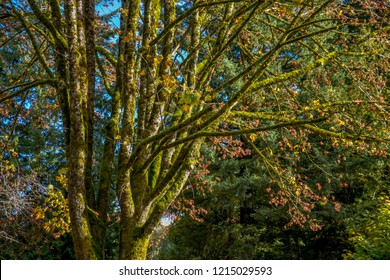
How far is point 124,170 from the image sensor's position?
4.54 metres

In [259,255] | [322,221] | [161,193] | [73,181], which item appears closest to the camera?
[73,181]

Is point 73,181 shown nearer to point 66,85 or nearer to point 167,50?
point 66,85

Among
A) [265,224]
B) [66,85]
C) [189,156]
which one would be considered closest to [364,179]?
[265,224]

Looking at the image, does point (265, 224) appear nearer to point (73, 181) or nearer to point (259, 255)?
point (259, 255)

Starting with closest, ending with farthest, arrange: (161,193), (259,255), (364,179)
A: (161,193), (364,179), (259,255)

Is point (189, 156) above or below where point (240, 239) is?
A: below

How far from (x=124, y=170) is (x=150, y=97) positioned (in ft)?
2.68

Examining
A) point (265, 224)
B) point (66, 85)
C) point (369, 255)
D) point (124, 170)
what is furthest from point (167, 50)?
point (265, 224)

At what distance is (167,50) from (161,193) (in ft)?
5.15

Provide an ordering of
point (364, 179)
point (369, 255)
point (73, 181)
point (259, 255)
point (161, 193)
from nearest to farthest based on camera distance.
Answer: point (73, 181) → point (161, 193) → point (369, 255) → point (364, 179) → point (259, 255)

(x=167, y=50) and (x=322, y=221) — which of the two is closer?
(x=167, y=50)
